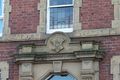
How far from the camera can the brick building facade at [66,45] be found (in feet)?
49.1

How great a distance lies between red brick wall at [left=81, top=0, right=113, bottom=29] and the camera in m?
15.4

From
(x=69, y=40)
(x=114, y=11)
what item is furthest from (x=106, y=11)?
(x=69, y=40)

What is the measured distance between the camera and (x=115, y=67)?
48.7 feet

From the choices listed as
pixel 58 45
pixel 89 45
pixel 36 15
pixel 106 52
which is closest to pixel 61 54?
pixel 58 45

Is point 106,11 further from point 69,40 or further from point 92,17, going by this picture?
point 69,40

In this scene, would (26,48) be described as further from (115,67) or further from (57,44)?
(115,67)

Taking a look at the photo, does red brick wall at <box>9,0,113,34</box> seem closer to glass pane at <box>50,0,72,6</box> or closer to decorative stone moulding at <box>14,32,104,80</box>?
glass pane at <box>50,0,72,6</box>

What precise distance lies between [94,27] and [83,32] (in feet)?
1.21

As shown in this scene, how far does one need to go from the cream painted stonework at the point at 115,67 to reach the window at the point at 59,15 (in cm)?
177

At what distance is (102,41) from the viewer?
50.0ft

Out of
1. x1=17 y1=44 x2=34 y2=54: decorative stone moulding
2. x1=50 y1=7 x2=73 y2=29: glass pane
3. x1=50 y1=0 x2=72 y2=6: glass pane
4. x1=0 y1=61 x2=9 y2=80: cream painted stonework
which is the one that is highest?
x1=50 y1=0 x2=72 y2=6: glass pane

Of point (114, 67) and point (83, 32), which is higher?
point (83, 32)

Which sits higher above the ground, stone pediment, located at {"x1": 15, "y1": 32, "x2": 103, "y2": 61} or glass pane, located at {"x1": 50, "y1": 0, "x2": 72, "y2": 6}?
glass pane, located at {"x1": 50, "y1": 0, "x2": 72, "y2": 6}

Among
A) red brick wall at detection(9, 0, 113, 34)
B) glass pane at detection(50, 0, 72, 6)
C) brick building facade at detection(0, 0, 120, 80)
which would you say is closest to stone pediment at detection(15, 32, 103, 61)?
brick building facade at detection(0, 0, 120, 80)
